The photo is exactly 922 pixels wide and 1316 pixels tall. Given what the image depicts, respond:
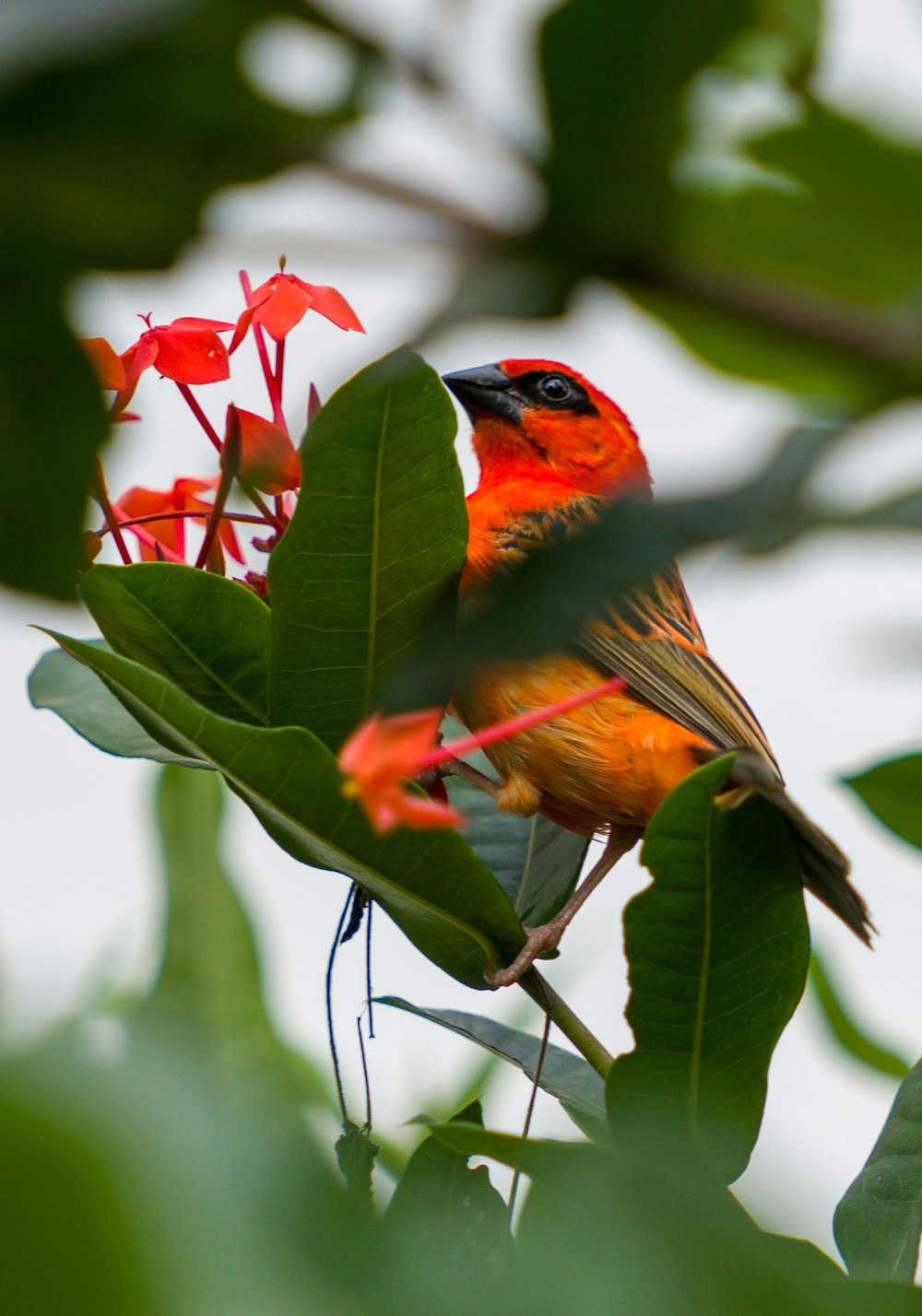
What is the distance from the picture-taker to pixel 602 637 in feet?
9.25

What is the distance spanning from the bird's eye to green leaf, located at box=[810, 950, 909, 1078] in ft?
4.91

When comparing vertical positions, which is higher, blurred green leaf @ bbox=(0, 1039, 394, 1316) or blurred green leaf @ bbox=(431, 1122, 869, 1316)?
blurred green leaf @ bbox=(0, 1039, 394, 1316)

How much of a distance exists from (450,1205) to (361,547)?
755 mm

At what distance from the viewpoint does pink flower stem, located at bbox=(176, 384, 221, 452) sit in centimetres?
194

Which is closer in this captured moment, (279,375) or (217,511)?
(217,511)

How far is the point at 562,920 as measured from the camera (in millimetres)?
2123

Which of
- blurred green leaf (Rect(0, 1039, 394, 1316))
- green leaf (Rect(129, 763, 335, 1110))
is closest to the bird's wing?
green leaf (Rect(129, 763, 335, 1110))

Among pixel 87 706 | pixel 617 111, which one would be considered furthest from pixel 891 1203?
pixel 617 111

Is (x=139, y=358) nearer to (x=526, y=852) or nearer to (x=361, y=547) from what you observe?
(x=361, y=547)

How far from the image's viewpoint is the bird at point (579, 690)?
2449 mm

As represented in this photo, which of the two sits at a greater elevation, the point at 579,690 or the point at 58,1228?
the point at 579,690

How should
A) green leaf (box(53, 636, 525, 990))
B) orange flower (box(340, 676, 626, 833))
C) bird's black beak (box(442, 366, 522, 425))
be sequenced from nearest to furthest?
orange flower (box(340, 676, 626, 833)), green leaf (box(53, 636, 525, 990)), bird's black beak (box(442, 366, 522, 425))

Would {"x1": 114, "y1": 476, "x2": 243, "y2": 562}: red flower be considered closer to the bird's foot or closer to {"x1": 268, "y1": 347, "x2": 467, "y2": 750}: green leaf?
{"x1": 268, "y1": 347, "x2": 467, "y2": 750}: green leaf

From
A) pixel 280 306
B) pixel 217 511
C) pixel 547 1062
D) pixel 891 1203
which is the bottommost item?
pixel 891 1203
